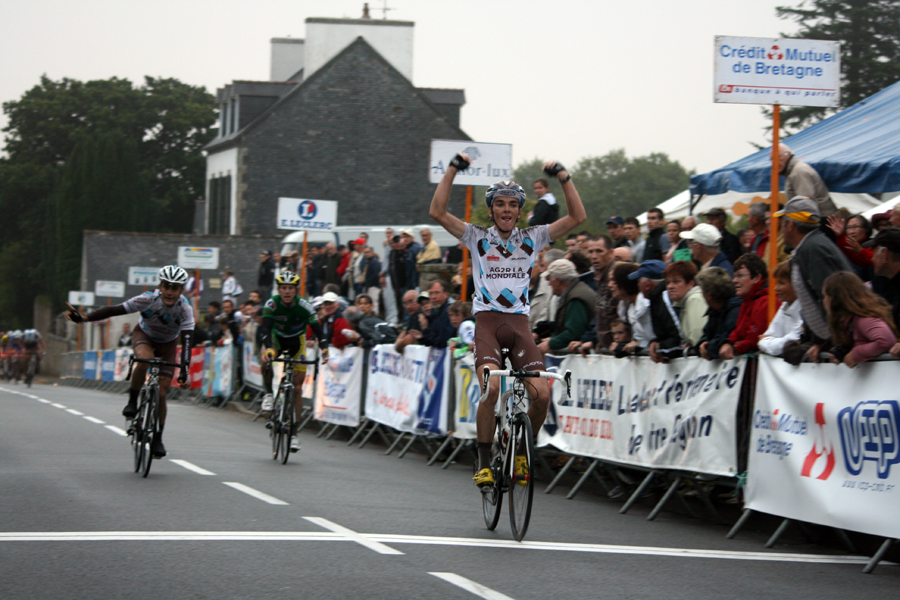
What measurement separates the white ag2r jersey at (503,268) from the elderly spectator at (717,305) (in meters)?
2.01

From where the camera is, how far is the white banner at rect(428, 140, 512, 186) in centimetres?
1490

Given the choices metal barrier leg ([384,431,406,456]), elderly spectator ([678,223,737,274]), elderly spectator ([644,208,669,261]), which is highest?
elderly spectator ([644,208,669,261])

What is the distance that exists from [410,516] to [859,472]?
10.8 feet

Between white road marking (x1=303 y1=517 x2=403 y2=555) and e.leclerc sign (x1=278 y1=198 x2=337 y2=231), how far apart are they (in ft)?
43.9

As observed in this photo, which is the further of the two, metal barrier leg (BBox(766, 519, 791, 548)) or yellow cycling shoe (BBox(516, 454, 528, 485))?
metal barrier leg (BBox(766, 519, 791, 548))

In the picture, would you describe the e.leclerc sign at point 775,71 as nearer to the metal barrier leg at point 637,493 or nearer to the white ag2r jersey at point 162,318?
the metal barrier leg at point 637,493

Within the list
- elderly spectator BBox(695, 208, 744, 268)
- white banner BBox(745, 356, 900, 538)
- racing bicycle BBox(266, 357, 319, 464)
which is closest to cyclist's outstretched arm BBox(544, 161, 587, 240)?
white banner BBox(745, 356, 900, 538)

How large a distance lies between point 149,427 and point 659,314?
16.5ft

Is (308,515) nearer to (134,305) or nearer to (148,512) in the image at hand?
(148,512)

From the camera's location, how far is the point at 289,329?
14.1m

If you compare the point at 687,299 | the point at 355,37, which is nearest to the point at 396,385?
the point at 687,299

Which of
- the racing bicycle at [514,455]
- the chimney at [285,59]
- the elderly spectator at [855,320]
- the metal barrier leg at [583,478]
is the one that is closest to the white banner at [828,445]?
the elderly spectator at [855,320]

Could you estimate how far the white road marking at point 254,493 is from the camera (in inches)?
380

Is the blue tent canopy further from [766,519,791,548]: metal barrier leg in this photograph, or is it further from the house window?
the house window
